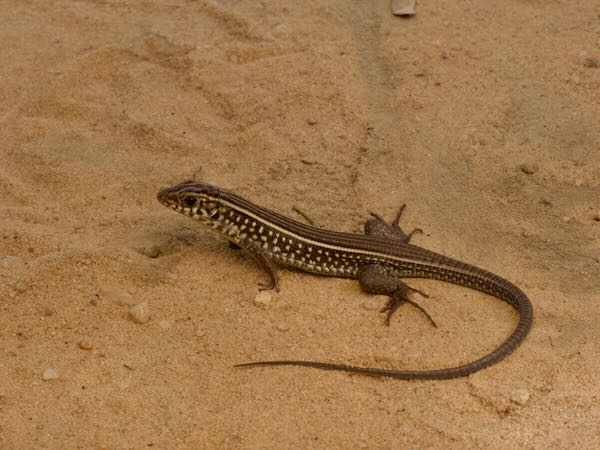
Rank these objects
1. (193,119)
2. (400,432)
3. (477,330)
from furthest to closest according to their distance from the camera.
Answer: (193,119) → (477,330) → (400,432)

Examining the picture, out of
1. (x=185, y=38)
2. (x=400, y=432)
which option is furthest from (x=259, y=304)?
(x=185, y=38)

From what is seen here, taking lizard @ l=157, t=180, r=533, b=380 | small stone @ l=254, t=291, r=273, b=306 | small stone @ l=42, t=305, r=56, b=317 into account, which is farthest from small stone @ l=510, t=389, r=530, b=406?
small stone @ l=42, t=305, r=56, b=317

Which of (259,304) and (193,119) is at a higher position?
(193,119)

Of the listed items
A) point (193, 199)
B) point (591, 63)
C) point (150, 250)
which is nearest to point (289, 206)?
point (193, 199)

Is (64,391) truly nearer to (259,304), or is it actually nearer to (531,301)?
(259,304)

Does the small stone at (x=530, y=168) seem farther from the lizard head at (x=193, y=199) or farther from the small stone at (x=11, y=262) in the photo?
the small stone at (x=11, y=262)

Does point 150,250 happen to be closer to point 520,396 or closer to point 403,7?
point 520,396
